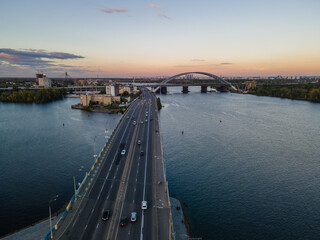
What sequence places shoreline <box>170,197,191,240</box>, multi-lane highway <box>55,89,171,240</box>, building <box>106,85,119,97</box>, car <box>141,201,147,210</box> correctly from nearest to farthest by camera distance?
multi-lane highway <box>55,89,171,240</box> < car <box>141,201,147,210</box> < shoreline <box>170,197,191,240</box> < building <box>106,85,119,97</box>

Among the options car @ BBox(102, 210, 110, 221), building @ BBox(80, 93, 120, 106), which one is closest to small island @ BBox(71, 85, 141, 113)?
building @ BBox(80, 93, 120, 106)

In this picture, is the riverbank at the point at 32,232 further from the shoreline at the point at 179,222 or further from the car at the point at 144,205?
the shoreline at the point at 179,222

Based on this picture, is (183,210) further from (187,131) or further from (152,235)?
(187,131)

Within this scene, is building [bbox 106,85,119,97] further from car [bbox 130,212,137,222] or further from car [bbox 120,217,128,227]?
car [bbox 120,217,128,227]

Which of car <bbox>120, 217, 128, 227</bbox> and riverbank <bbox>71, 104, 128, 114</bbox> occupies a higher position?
riverbank <bbox>71, 104, 128, 114</bbox>

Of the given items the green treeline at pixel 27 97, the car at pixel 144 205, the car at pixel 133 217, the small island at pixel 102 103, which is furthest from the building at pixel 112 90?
the car at pixel 133 217

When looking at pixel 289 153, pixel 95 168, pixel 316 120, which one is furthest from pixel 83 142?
pixel 316 120

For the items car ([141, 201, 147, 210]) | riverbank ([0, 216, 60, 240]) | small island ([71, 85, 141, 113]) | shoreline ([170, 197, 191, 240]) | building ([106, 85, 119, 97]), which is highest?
building ([106, 85, 119, 97])
